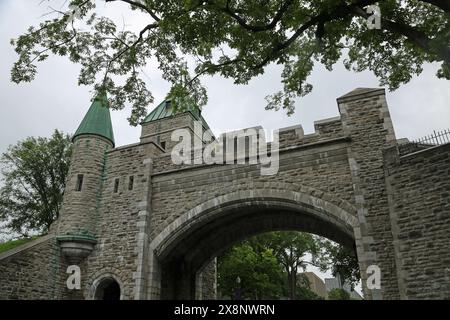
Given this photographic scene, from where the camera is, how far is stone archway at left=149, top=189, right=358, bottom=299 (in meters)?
10.4

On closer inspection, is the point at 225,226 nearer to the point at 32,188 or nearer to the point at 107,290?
the point at 107,290

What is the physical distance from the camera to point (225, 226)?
13805 millimetres

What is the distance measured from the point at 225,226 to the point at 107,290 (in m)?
4.80

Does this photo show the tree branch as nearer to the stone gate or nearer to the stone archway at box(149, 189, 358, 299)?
the stone gate

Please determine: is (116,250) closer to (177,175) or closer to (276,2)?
(177,175)

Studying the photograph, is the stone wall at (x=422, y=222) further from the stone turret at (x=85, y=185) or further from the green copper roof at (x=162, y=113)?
the green copper roof at (x=162, y=113)

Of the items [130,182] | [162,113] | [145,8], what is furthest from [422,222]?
[162,113]

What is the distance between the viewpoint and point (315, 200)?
10195 mm

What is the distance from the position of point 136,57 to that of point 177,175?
4415 mm

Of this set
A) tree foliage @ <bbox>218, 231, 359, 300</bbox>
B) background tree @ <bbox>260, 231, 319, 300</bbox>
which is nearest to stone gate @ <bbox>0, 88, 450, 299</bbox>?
tree foliage @ <bbox>218, 231, 359, 300</bbox>

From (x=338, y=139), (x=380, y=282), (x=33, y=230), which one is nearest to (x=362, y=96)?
(x=338, y=139)

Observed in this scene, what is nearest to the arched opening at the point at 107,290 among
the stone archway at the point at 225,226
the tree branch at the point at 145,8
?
the stone archway at the point at 225,226

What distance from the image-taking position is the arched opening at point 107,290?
12.1 meters

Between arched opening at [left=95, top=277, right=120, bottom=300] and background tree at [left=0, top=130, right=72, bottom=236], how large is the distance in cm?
1196
